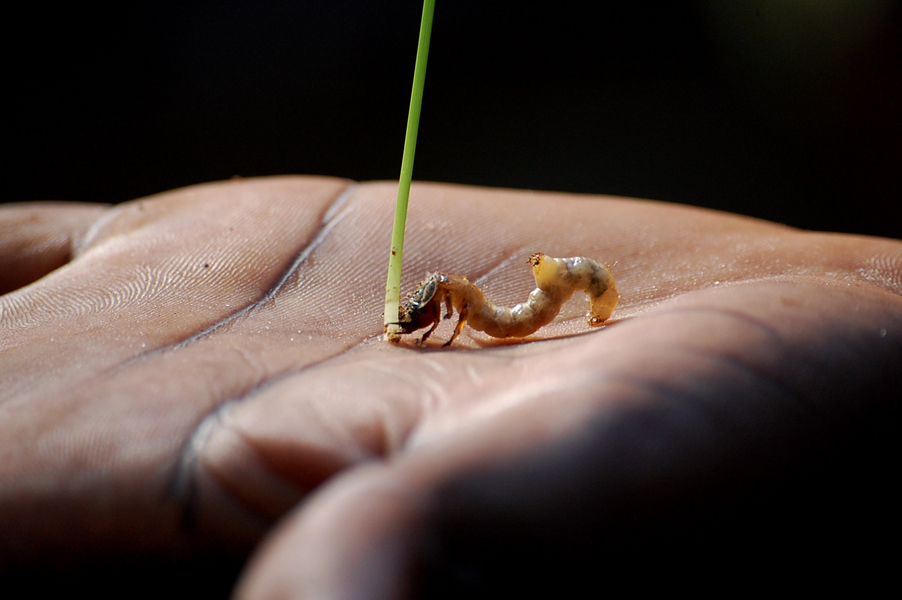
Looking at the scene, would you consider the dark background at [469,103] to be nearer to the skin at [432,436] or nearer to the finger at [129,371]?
the finger at [129,371]

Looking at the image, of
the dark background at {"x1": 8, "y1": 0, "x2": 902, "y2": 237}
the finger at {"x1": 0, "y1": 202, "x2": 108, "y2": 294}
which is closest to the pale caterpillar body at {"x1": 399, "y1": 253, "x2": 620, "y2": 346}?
the finger at {"x1": 0, "y1": 202, "x2": 108, "y2": 294}

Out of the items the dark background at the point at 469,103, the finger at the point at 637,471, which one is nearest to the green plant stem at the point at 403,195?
the finger at the point at 637,471

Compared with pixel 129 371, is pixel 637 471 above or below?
above

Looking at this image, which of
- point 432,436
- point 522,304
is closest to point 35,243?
point 522,304

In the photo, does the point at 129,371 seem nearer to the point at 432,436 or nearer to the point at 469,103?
the point at 432,436

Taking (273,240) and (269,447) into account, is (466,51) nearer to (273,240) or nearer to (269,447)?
(273,240)

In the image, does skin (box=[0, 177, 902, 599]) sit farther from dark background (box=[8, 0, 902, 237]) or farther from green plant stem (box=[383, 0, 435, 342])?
dark background (box=[8, 0, 902, 237])
